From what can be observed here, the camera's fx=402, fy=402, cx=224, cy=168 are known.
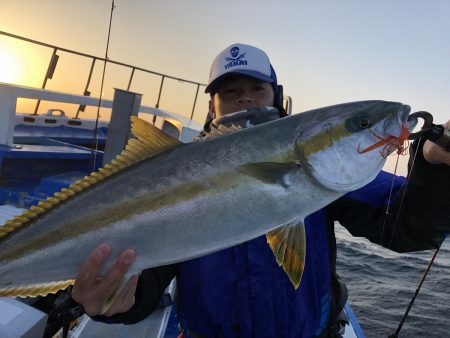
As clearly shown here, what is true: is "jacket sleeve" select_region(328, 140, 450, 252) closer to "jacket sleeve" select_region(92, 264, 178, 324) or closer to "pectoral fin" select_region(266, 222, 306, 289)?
"pectoral fin" select_region(266, 222, 306, 289)

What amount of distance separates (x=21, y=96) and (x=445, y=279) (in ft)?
37.5

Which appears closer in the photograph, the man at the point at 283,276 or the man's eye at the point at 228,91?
the man at the point at 283,276

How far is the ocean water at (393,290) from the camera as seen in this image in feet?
25.6

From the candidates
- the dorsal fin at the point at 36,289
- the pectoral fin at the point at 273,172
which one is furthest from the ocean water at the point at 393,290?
the dorsal fin at the point at 36,289

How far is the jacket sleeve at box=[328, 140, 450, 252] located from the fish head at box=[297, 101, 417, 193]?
0.39m

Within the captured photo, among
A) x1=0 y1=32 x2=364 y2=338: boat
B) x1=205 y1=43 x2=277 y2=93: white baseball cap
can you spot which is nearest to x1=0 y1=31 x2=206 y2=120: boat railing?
x1=0 y1=32 x2=364 y2=338: boat

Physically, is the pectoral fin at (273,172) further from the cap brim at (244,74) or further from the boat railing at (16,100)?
the boat railing at (16,100)

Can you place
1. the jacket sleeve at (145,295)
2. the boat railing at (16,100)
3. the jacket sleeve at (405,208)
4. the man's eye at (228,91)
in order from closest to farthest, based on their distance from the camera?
the jacket sleeve at (405,208) < the jacket sleeve at (145,295) < the man's eye at (228,91) < the boat railing at (16,100)

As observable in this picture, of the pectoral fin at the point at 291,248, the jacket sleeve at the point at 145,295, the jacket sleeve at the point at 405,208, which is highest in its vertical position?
the jacket sleeve at the point at 405,208

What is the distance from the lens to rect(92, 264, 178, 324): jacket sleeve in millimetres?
2715

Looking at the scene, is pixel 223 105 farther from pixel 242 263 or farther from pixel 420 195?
pixel 420 195

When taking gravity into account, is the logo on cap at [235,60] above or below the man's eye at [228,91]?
above

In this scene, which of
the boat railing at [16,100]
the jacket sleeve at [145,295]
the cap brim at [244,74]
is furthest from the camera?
the boat railing at [16,100]

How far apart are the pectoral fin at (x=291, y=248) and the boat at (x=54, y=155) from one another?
6.15 feet
